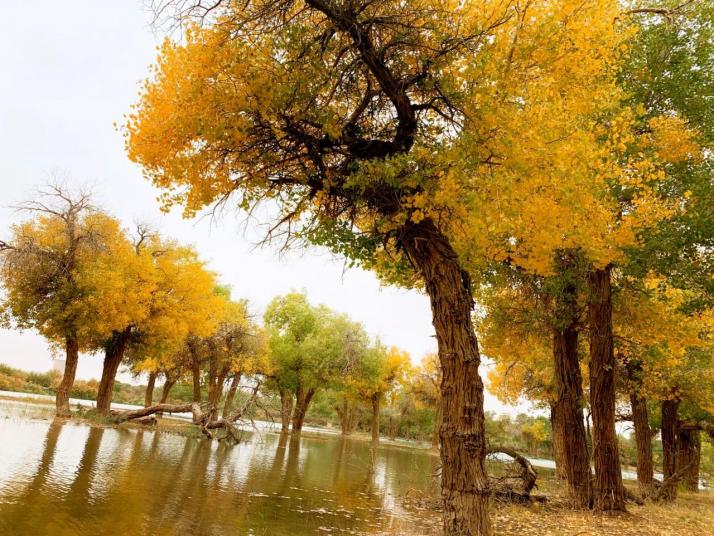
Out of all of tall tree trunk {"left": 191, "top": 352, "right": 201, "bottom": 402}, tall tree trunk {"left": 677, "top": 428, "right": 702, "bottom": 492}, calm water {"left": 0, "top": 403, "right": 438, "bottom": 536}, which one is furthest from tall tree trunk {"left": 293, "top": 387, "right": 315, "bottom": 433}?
tall tree trunk {"left": 677, "top": 428, "right": 702, "bottom": 492}

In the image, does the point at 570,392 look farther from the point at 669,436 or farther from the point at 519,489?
the point at 669,436

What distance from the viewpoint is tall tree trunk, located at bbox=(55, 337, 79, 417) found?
17469 millimetres

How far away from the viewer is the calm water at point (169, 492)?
5.23 m

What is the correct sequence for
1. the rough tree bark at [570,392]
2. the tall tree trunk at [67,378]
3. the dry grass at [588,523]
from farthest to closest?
the tall tree trunk at [67,378] → the rough tree bark at [570,392] → the dry grass at [588,523]

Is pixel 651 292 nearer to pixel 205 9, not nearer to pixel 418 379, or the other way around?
pixel 205 9

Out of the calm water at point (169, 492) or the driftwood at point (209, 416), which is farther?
the driftwood at point (209, 416)

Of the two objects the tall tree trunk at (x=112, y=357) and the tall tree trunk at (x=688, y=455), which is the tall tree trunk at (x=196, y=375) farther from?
the tall tree trunk at (x=688, y=455)

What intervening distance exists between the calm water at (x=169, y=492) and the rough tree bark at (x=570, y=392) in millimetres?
3746

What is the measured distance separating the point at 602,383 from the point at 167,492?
8.63 m

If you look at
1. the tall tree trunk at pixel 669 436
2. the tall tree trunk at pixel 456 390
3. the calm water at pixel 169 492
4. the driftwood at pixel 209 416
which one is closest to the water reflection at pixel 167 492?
the calm water at pixel 169 492

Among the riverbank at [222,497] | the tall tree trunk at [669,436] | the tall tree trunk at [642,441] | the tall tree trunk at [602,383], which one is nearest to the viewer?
the riverbank at [222,497]

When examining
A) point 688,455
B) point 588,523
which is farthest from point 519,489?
point 688,455

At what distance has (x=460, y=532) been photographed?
18.1 ft

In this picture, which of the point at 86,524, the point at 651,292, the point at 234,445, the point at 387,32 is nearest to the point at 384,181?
the point at 387,32
